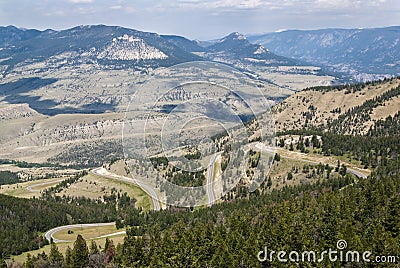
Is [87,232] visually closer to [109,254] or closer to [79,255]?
[109,254]

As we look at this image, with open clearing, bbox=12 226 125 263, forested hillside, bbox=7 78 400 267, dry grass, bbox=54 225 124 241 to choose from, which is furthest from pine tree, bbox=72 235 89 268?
dry grass, bbox=54 225 124 241

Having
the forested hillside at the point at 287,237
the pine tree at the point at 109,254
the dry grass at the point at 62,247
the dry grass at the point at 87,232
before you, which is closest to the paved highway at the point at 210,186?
the dry grass at the point at 62,247

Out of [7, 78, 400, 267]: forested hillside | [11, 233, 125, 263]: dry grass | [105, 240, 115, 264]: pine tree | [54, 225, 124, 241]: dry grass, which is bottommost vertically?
Result: [54, 225, 124, 241]: dry grass

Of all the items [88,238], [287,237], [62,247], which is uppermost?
[287,237]

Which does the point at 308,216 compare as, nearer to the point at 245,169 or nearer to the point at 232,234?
the point at 232,234

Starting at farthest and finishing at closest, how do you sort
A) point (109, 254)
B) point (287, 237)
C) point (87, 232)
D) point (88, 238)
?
point (87, 232)
point (88, 238)
point (109, 254)
point (287, 237)

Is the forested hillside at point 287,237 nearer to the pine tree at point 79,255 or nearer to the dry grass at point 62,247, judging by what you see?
the pine tree at point 79,255

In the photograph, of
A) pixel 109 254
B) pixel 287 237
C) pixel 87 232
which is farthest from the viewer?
pixel 87 232

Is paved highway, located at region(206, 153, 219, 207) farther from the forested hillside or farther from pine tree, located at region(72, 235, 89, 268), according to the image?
pine tree, located at region(72, 235, 89, 268)

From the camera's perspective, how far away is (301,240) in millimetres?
93188

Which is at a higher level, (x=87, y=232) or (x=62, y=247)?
(x=62, y=247)

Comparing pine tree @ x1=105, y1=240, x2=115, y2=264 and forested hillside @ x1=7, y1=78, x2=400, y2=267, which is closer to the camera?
forested hillside @ x1=7, y1=78, x2=400, y2=267

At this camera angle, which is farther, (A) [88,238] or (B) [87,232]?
(B) [87,232]

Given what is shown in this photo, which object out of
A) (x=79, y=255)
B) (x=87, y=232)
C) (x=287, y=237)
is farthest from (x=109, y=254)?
(x=87, y=232)
